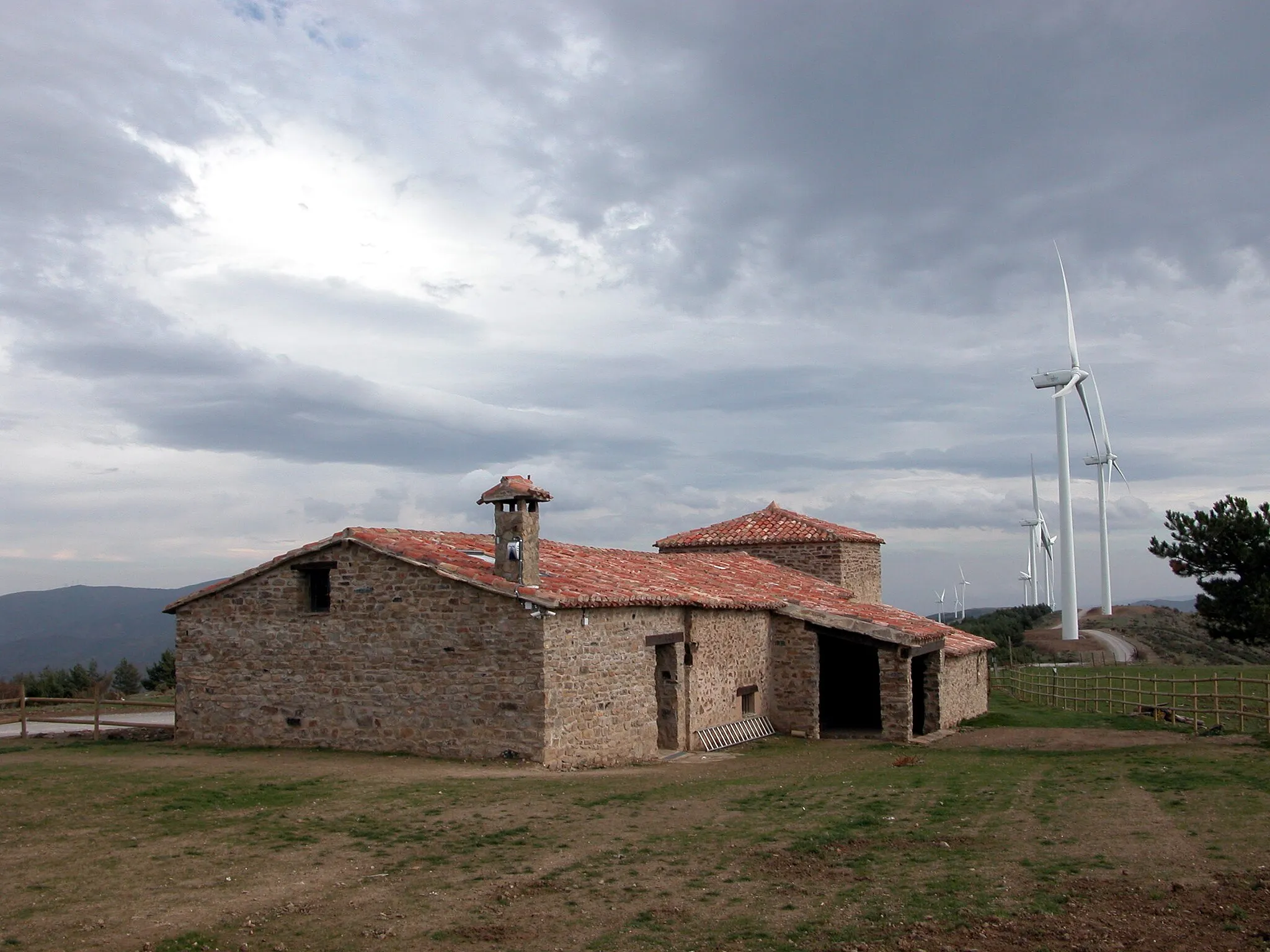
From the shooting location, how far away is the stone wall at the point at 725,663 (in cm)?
1947

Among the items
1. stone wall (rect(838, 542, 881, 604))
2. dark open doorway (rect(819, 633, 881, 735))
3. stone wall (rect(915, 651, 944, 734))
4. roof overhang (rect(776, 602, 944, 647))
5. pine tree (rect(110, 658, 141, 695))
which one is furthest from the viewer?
pine tree (rect(110, 658, 141, 695))

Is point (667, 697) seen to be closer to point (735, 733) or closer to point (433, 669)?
point (735, 733)

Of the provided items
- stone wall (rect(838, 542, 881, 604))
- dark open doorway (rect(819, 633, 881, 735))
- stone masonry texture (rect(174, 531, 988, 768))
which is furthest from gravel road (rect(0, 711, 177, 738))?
stone wall (rect(838, 542, 881, 604))

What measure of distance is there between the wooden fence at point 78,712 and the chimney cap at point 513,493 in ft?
25.3

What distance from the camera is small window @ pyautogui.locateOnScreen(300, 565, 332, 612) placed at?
1794 centimetres

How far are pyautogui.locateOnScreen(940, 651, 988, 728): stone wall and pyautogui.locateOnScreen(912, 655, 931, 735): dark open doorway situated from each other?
0.45 meters

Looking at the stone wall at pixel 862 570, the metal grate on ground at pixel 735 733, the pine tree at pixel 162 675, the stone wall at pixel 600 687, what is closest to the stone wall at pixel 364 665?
the stone wall at pixel 600 687

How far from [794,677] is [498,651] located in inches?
348

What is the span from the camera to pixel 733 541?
31219mm

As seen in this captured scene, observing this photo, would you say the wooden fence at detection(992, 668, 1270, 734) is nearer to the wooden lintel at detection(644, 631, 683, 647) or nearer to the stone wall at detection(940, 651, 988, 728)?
the stone wall at detection(940, 651, 988, 728)

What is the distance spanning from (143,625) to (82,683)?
17567 centimetres

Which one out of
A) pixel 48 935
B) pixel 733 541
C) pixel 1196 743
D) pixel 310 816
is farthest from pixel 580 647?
pixel 733 541

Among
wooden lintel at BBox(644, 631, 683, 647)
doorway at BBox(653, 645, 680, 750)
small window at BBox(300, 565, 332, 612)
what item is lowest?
doorway at BBox(653, 645, 680, 750)

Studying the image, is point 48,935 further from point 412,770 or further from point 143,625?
point 143,625
